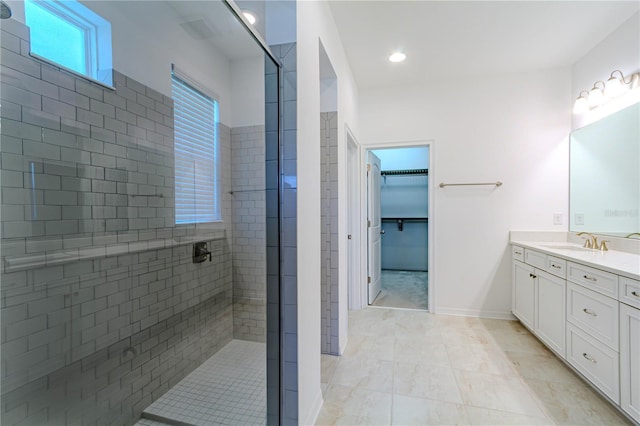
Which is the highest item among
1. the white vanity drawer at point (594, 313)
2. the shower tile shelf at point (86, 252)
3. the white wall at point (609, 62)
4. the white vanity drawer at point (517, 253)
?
the white wall at point (609, 62)

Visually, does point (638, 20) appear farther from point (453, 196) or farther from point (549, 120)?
point (453, 196)

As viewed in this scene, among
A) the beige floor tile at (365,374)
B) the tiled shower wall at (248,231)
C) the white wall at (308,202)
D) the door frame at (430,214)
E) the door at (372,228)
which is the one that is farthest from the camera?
the door at (372,228)

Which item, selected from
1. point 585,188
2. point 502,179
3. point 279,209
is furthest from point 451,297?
point 279,209

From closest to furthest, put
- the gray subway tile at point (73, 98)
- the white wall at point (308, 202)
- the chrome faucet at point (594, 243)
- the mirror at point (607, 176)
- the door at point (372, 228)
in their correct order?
1. the gray subway tile at point (73, 98)
2. the white wall at point (308, 202)
3. the mirror at point (607, 176)
4. the chrome faucet at point (594, 243)
5. the door at point (372, 228)

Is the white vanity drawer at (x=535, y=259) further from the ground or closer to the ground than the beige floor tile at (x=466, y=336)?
further from the ground

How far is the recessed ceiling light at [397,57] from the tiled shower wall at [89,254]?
81.4 inches

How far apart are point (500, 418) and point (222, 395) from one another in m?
1.63

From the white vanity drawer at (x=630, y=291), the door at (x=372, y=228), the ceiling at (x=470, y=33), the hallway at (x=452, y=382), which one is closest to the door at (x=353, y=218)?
the door at (x=372, y=228)

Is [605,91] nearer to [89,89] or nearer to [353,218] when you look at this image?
[353,218]

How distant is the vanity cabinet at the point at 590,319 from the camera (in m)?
1.50

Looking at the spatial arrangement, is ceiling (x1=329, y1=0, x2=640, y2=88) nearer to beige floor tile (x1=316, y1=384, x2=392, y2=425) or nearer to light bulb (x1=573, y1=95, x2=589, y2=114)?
light bulb (x1=573, y1=95, x2=589, y2=114)

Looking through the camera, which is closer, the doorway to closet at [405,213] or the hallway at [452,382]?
the hallway at [452,382]

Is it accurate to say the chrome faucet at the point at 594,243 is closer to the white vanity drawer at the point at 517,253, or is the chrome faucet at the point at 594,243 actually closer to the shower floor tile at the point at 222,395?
the white vanity drawer at the point at 517,253

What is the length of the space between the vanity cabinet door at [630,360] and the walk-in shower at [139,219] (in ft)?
6.14
